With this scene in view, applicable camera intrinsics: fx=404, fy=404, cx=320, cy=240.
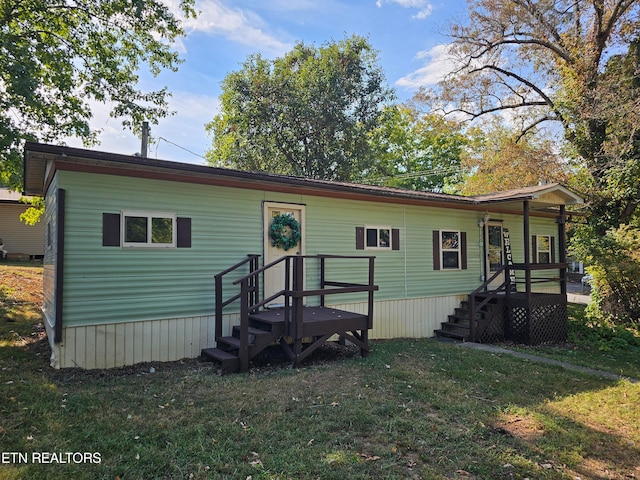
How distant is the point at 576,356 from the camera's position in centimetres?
807

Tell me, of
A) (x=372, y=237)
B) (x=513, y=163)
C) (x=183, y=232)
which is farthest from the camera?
(x=513, y=163)

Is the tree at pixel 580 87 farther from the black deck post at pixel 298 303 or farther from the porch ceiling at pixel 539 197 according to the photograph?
the black deck post at pixel 298 303

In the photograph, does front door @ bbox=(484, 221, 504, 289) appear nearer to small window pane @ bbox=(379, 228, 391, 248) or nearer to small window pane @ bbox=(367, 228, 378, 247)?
small window pane @ bbox=(379, 228, 391, 248)

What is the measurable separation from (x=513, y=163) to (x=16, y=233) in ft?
72.4

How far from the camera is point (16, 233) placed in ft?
61.1

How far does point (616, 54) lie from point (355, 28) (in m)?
13.6

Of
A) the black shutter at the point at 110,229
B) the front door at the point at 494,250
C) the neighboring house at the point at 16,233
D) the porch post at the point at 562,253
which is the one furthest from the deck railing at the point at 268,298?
the neighboring house at the point at 16,233

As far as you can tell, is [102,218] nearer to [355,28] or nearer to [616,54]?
[616,54]

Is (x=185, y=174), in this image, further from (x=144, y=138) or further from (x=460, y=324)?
(x=144, y=138)

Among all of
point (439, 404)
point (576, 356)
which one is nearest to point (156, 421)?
point (439, 404)

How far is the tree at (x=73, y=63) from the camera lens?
387 inches

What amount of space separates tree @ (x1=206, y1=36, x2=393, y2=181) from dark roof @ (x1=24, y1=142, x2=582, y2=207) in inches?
512

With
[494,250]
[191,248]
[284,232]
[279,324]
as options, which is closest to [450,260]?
[494,250]

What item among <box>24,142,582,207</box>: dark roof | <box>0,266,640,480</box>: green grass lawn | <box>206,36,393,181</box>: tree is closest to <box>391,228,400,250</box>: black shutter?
<box>24,142,582,207</box>: dark roof
